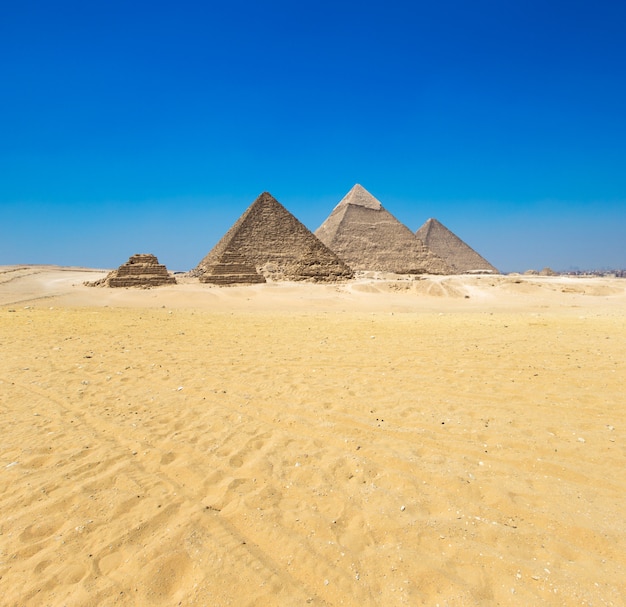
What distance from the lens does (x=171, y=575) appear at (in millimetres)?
2332

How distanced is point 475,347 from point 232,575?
7.66 m

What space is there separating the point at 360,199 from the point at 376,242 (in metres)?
12.0

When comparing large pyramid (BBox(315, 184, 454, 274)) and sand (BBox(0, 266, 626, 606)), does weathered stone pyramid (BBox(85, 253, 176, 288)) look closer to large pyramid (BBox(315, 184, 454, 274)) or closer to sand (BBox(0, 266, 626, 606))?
sand (BBox(0, 266, 626, 606))

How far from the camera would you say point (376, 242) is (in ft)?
241

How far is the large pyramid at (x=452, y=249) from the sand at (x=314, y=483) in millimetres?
84235

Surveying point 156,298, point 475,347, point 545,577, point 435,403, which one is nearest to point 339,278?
point 156,298

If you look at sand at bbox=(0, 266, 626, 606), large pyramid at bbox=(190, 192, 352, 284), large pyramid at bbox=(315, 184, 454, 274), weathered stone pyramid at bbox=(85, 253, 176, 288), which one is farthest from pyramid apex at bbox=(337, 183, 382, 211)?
sand at bbox=(0, 266, 626, 606)

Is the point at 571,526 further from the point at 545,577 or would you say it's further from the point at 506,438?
the point at 506,438

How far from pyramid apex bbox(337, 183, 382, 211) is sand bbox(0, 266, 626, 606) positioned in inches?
2917

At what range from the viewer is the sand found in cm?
227

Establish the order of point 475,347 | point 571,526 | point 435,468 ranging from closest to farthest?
point 571,526 → point 435,468 → point 475,347

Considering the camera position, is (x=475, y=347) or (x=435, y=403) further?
(x=475, y=347)

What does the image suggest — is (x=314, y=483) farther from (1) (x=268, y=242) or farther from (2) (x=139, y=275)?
(1) (x=268, y=242)

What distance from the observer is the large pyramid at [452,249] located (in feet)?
285
